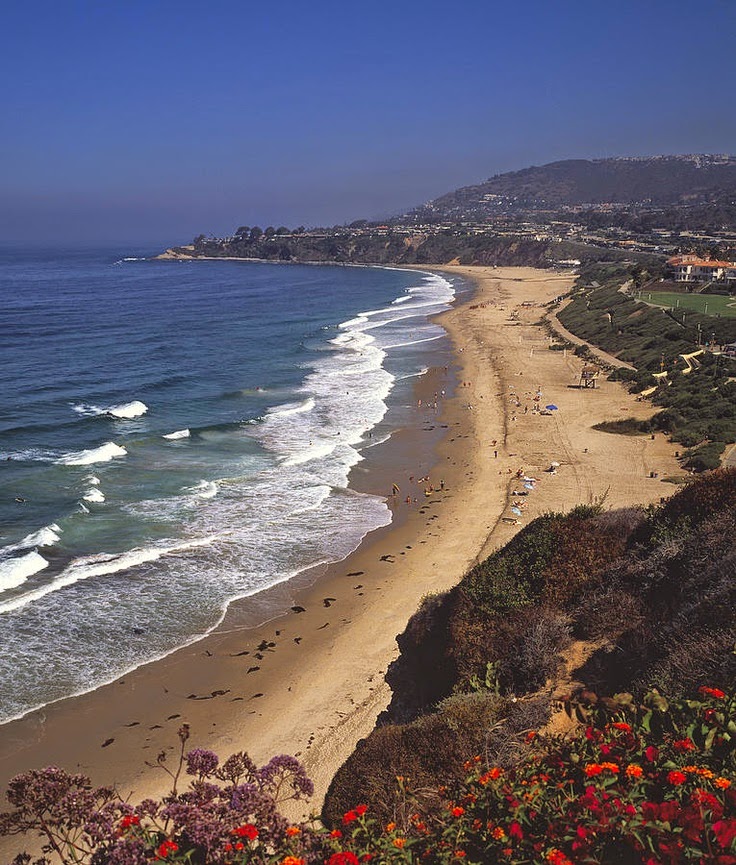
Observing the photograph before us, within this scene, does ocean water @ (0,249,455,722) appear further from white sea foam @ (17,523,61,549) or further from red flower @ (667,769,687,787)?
red flower @ (667,769,687,787)

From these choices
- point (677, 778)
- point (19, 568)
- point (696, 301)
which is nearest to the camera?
point (677, 778)

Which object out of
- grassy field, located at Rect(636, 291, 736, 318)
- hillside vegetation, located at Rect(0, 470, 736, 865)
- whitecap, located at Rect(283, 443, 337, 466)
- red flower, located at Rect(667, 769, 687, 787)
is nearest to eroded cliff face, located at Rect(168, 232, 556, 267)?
grassy field, located at Rect(636, 291, 736, 318)

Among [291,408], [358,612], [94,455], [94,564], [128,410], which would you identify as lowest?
[358,612]

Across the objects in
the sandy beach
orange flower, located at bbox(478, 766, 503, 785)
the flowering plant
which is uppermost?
the flowering plant

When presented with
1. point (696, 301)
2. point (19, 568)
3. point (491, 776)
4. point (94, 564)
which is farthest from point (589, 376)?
point (491, 776)

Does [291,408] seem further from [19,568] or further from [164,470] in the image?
[19,568]

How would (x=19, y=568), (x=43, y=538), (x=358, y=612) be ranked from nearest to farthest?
1. (x=358, y=612)
2. (x=19, y=568)
3. (x=43, y=538)

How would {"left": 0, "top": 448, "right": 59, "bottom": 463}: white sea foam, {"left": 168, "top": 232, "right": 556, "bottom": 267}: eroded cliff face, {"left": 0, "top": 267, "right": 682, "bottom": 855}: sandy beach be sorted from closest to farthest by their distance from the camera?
{"left": 0, "top": 267, "right": 682, "bottom": 855}: sandy beach < {"left": 0, "top": 448, "right": 59, "bottom": 463}: white sea foam < {"left": 168, "top": 232, "right": 556, "bottom": 267}: eroded cliff face
